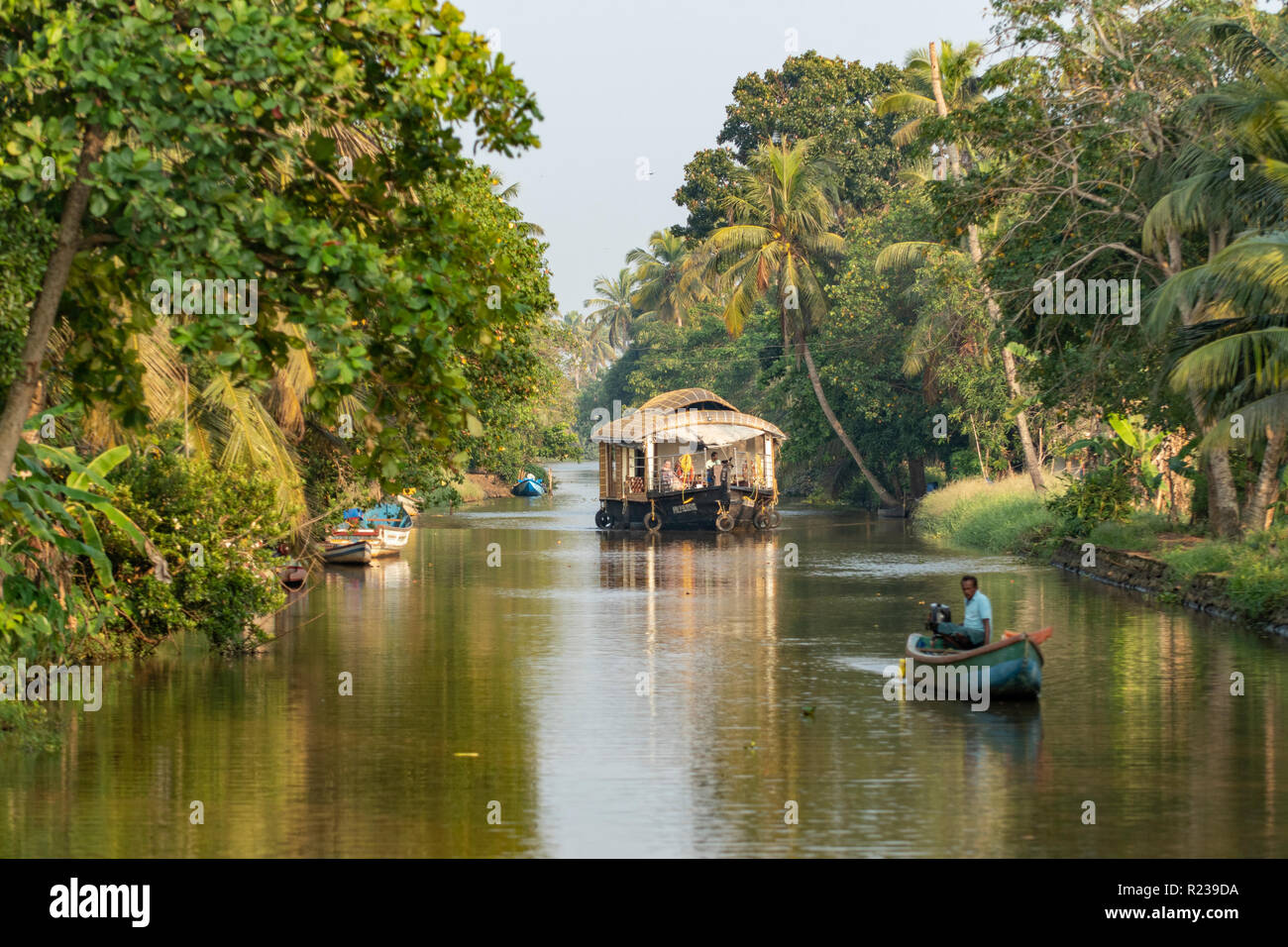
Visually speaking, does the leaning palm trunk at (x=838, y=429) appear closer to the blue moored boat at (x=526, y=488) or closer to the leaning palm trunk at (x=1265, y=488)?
the blue moored boat at (x=526, y=488)

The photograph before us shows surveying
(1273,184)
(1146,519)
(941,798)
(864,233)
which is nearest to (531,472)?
(864,233)

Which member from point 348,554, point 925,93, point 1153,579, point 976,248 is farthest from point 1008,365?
point 348,554

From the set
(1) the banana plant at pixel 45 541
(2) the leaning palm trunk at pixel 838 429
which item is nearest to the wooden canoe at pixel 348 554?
(1) the banana plant at pixel 45 541

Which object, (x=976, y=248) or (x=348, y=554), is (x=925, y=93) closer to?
(x=976, y=248)

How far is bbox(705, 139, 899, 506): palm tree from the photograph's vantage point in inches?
2162

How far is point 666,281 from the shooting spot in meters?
87.1

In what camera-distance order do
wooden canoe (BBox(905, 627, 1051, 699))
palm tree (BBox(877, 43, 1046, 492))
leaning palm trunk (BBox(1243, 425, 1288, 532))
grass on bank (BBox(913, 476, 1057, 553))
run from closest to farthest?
wooden canoe (BBox(905, 627, 1051, 699)), leaning palm trunk (BBox(1243, 425, 1288, 532)), grass on bank (BBox(913, 476, 1057, 553)), palm tree (BBox(877, 43, 1046, 492))

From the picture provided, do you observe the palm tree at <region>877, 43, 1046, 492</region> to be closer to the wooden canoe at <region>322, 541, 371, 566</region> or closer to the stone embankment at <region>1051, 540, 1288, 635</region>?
the stone embankment at <region>1051, 540, 1288, 635</region>

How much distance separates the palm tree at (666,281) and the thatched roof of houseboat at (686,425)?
25678mm

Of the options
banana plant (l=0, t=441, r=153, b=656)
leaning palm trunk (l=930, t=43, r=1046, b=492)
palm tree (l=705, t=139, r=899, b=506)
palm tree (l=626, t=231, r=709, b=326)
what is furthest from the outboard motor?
palm tree (l=626, t=231, r=709, b=326)

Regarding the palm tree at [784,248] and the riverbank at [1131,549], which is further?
the palm tree at [784,248]

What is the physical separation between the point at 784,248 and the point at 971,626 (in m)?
39.5

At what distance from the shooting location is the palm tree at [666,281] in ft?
267
